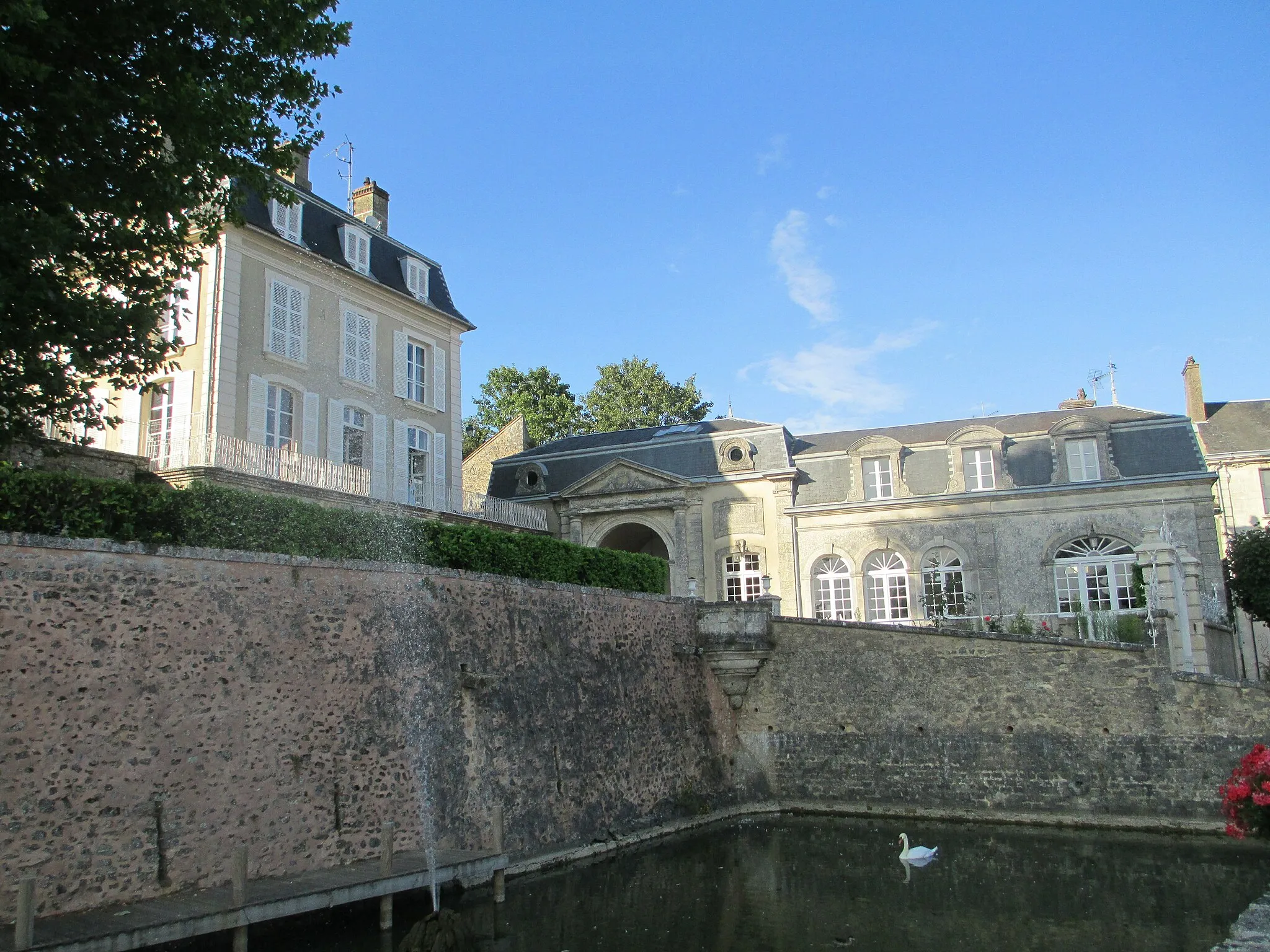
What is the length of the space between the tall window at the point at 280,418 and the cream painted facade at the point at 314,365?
0.07 feet

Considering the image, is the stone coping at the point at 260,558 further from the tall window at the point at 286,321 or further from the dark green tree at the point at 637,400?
the dark green tree at the point at 637,400

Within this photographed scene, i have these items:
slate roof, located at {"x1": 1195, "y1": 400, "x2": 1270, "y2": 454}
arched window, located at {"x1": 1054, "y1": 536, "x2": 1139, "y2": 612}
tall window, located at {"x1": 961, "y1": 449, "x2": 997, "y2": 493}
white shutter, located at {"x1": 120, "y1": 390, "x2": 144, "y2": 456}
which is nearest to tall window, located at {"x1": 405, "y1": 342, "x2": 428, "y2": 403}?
white shutter, located at {"x1": 120, "y1": 390, "x2": 144, "y2": 456}

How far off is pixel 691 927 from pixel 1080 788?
8.88 metres

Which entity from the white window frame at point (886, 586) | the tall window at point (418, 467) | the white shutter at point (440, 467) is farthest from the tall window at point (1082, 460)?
the tall window at point (418, 467)

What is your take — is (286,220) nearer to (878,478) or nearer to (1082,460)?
(878,478)

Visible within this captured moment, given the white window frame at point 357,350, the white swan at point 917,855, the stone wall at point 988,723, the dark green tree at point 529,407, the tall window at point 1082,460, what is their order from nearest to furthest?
the white swan at point 917,855, the stone wall at point 988,723, the white window frame at point 357,350, the tall window at point 1082,460, the dark green tree at point 529,407

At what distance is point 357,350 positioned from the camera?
20125 millimetres

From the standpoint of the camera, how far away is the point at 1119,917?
11375mm

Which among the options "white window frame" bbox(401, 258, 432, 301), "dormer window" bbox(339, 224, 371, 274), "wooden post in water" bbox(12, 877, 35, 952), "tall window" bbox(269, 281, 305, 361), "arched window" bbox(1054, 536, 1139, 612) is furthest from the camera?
"arched window" bbox(1054, 536, 1139, 612)

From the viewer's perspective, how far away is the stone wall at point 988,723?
16.1 meters

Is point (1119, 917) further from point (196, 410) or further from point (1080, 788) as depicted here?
point (196, 410)

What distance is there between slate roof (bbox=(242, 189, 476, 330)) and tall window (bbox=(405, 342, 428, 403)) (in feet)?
3.48

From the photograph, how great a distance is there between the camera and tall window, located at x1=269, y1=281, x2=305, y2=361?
59.6 feet

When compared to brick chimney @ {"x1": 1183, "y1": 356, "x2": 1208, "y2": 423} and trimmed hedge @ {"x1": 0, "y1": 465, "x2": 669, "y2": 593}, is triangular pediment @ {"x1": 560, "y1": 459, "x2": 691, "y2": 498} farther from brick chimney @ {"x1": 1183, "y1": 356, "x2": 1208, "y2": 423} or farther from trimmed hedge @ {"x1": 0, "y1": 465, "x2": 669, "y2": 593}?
brick chimney @ {"x1": 1183, "y1": 356, "x2": 1208, "y2": 423}
